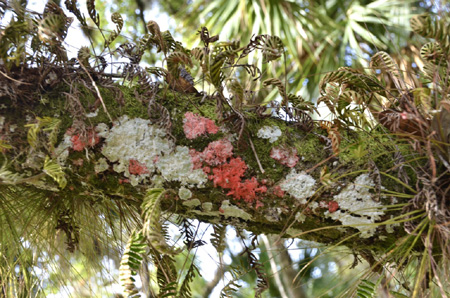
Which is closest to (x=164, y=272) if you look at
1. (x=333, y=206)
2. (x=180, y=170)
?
(x=180, y=170)

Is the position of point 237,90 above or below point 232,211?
above

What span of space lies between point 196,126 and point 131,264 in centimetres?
25

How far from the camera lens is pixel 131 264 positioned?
24.4 inches

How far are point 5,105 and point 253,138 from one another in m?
0.40

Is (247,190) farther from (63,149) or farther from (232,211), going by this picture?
(63,149)

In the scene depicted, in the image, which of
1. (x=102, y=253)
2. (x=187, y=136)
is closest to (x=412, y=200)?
(x=187, y=136)

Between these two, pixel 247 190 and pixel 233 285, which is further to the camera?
pixel 233 285

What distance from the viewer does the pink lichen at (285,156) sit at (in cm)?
72

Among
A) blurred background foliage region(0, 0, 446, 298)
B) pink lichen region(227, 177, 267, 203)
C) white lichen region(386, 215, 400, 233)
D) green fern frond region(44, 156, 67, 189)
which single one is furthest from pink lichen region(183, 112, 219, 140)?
blurred background foliage region(0, 0, 446, 298)

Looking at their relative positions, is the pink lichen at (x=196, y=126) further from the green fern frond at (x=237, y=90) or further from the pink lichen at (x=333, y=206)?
the pink lichen at (x=333, y=206)

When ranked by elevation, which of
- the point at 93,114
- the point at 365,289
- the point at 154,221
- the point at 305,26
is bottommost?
the point at 365,289

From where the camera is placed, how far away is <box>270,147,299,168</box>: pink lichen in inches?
28.5

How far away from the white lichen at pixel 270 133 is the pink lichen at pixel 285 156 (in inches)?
0.9

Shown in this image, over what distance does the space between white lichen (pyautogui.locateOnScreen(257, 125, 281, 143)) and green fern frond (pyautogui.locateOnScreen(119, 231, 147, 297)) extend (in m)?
0.27
